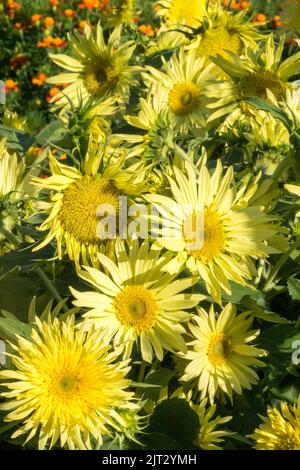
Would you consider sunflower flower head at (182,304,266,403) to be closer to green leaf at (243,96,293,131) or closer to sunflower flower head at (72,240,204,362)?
sunflower flower head at (72,240,204,362)

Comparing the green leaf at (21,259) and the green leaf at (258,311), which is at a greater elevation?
the green leaf at (21,259)

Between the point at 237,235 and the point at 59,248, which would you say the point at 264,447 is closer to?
the point at 237,235

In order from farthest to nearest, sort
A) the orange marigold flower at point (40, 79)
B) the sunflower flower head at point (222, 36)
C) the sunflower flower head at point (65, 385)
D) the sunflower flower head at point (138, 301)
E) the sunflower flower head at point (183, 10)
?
the orange marigold flower at point (40, 79) → the sunflower flower head at point (183, 10) → the sunflower flower head at point (222, 36) → the sunflower flower head at point (138, 301) → the sunflower flower head at point (65, 385)

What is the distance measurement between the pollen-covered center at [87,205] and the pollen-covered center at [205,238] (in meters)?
0.12

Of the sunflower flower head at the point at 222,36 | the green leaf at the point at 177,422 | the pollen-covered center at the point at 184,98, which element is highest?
the sunflower flower head at the point at 222,36

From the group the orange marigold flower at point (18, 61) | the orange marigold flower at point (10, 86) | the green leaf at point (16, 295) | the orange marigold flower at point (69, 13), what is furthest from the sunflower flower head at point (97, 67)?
the orange marigold flower at point (69, 13)

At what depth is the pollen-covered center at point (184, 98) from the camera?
157cm

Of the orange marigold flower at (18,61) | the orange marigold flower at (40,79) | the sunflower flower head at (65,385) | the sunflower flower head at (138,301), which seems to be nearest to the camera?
the sunflower flower head at (65,385)

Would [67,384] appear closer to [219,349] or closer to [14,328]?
[14,328]

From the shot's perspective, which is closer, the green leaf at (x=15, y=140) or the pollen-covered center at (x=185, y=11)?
the green leaf at (x=15, y=140)

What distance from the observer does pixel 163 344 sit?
115 centimetres

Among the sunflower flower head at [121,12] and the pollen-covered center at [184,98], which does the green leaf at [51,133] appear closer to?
the pollen-covered center at [184,98]

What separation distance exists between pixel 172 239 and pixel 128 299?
0.14 meters

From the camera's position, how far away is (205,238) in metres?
1.15
